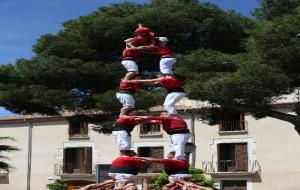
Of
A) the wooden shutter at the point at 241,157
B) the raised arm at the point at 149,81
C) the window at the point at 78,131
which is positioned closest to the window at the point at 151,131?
the window at the point at 78,131

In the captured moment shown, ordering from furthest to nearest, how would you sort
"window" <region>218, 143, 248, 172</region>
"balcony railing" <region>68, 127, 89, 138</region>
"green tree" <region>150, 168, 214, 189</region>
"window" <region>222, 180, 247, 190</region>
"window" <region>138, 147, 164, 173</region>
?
"balcony railing" <region>68, 127, 89, 138</region>, "window" <region>138, 147, 164, 173</region>, "window" <region>218, 143, 248, 172</region>, "window" <region>222, 180, 247, 190</region>, "green tree" <region>150, 168, 214, 189</region>

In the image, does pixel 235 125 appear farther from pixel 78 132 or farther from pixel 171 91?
pixel 171 91

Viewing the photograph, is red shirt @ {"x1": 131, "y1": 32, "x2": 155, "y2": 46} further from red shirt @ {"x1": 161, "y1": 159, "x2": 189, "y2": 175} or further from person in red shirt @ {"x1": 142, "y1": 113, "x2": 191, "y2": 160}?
red shirt @ {"x1": 161, "y1": 159, "x2": 189, "y2": 175}

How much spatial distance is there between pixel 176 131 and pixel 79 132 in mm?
28036

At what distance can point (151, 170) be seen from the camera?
34344 mm

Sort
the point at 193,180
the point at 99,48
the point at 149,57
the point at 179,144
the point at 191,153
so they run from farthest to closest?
the point at 191,153, the point at 193,180, the point at 99,48, the point at 149,57, the point at 179,144

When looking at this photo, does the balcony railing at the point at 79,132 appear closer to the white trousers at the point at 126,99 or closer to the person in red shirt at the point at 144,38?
the person in red shirt at the point at 144,38

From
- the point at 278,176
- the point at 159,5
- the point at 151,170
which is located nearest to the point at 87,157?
the point at 151,170

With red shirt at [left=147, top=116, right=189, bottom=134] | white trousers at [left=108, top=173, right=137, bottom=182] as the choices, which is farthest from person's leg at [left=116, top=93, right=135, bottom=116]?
white trousers at [left=108, top=173, right=137, bottom=182]

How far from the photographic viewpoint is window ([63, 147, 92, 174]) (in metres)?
36.1

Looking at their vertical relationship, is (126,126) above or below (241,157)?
above

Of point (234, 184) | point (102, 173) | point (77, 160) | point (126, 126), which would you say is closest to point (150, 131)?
point (77, 160)

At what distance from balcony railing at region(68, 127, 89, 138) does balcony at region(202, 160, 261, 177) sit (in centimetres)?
773

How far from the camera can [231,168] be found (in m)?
32.5
